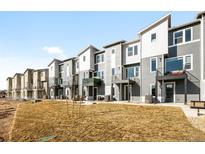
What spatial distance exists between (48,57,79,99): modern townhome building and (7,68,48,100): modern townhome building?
401cm

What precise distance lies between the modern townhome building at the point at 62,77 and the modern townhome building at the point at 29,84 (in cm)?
401

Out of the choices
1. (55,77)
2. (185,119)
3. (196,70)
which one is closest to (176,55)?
(196,70)

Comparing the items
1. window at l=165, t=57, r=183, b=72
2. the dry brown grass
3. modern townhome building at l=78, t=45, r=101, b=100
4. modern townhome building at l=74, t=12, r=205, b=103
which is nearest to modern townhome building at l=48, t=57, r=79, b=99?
modern townhome building at l=78, t=45, r=101, b=100

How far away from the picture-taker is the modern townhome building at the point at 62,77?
38.7 meters

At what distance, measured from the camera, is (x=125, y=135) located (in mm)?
8523

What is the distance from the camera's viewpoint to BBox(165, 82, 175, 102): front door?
20688 millimetres

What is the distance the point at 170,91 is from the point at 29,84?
154 ft

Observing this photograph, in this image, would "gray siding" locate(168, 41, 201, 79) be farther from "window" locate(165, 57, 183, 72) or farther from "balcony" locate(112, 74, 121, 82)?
"balcony" locate(112, 74, 121, 82)

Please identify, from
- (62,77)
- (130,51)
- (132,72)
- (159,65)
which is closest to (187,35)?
(159,65)

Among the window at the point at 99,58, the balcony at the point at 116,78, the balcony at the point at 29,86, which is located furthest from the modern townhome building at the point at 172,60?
the balcony at the point at 29,86
